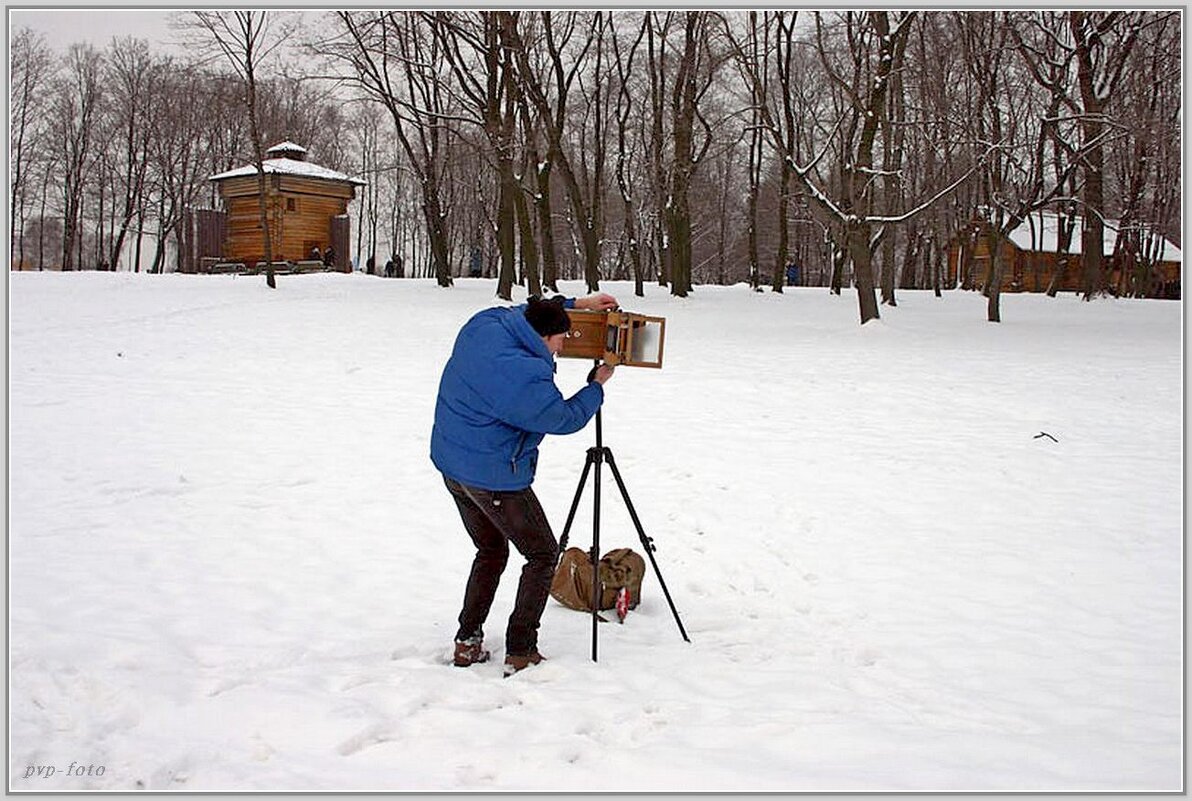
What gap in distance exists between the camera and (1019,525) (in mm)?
7676

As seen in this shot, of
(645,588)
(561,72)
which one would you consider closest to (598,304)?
(645,588)

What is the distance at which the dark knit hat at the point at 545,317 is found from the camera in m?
A: 4.61

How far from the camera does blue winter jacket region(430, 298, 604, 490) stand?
4.42 meters

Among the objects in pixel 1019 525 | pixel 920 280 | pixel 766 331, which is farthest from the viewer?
pixel 920 280

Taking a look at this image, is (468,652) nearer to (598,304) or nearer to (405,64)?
(598,304)

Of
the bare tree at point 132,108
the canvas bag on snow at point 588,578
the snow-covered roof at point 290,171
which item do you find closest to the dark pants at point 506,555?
the canvas bag on snow at point 588,578

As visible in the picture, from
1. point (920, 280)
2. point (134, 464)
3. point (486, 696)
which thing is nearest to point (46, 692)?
point (486, 696)

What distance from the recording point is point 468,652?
16.1ft

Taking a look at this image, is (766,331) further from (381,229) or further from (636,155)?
(381,229)

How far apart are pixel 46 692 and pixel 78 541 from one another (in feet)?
8.28

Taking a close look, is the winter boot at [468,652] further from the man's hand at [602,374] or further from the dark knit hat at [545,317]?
the dark knit hat at [545,317]

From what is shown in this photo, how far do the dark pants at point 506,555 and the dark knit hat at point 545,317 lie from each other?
75 cm

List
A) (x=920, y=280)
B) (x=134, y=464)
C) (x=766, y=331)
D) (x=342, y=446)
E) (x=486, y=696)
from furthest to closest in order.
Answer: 1. (x=920, y=280)
2. (x=766, y=331)
3. (x=342, y=446)
4. (x=134, y=464)
5. (x=486, y=696)

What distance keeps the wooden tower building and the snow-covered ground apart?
21951mm
